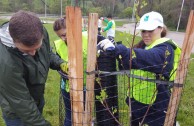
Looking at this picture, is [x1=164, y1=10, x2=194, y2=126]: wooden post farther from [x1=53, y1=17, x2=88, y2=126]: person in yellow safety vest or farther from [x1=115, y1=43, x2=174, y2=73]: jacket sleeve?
[x1=53, y1=17, x2=88, y2=126]: person in yellow safety vest

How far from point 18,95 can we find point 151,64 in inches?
42.1

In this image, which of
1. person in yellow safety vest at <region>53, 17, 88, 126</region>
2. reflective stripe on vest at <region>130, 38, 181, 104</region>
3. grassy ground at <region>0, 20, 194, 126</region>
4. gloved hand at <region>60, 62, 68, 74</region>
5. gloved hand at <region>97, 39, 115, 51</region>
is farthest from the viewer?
grassy ground at <region>0, 20, 194, 126</region>

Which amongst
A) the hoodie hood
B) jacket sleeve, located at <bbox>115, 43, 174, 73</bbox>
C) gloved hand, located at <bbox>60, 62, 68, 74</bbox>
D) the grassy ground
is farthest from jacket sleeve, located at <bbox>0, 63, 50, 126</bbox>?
the grassy ground

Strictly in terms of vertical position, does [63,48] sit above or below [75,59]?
below

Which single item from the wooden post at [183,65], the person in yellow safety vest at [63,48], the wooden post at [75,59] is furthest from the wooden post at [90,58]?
the person in yellow safety vest at [63,48]

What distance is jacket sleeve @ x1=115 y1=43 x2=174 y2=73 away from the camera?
6.61 feet

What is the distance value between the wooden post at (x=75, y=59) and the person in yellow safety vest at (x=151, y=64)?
0.27 metres

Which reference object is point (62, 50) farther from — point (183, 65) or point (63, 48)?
point (183, 65)

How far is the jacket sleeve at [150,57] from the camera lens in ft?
6.61

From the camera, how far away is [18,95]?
186 centimetres

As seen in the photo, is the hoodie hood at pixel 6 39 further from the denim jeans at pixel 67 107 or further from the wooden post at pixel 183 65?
the denim jeans at pixel 67 107

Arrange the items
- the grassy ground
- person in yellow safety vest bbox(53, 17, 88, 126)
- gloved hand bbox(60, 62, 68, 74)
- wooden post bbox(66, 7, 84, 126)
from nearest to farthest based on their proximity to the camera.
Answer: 1. wooden post bbox(66, 7, 84, 126)
2. gloved hand bbox(60, 62, 68, 74)
3. person in yellow safety vest bbox(53, 17, 88, 126)
4. the grassy ground

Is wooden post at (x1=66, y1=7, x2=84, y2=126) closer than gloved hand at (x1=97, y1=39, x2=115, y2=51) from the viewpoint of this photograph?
Yes

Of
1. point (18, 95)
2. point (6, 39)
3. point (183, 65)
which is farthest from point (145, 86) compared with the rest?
point (6, 39)
